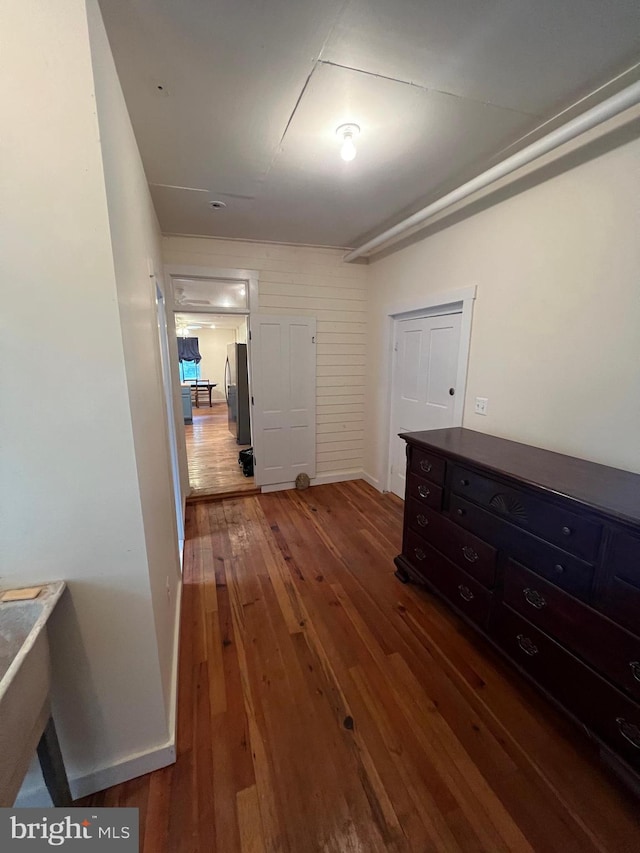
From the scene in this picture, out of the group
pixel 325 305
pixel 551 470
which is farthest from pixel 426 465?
pixel 325 305

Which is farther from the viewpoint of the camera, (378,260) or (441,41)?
(378,260)

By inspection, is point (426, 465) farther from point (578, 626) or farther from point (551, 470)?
point (578, 626)

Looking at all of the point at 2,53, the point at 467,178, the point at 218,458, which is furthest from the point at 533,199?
the point at 218,458

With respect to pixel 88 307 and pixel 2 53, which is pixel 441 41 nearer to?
pixel 2 53

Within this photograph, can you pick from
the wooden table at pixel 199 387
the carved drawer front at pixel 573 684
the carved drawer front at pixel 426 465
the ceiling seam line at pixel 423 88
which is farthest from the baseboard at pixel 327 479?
the wooden table at pixel 199 387

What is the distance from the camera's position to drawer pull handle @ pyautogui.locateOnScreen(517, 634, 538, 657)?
1.48 m

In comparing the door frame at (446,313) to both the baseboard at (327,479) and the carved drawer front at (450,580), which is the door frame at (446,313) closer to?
the baseboard at (327,479)

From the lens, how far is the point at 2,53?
0.82 metres

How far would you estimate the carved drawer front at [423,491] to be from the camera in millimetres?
2004

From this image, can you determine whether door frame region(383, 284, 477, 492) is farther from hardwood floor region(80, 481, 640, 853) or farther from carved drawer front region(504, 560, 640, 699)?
hardwood floor region(80, 481, 640, 853)

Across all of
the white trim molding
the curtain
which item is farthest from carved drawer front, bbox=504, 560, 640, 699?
the curtain

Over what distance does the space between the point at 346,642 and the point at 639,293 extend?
7.34 ft

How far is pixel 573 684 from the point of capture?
1326mm

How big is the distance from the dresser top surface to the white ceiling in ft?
5.37
